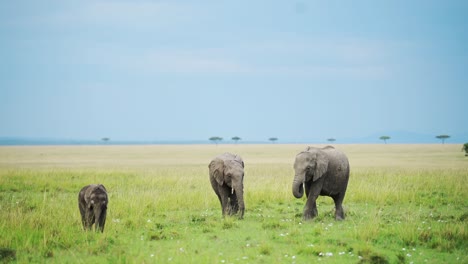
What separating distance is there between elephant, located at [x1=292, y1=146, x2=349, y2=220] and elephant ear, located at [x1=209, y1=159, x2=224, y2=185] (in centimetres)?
277

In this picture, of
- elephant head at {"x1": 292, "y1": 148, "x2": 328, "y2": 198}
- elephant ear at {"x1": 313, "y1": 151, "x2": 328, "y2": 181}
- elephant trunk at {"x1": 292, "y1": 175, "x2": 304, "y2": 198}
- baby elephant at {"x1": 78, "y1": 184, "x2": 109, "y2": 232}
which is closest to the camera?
baby elephant at {"x1": 78, "y1": 184, "x2": 109, "y2": 232}

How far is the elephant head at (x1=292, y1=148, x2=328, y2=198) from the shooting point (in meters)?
16.3

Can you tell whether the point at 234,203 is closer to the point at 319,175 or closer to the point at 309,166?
the point at 309,166

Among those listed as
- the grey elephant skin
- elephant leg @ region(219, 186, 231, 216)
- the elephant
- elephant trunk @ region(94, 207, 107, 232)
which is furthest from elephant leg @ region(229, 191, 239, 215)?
elephant trunk @ region(94, 207, 107, 232)

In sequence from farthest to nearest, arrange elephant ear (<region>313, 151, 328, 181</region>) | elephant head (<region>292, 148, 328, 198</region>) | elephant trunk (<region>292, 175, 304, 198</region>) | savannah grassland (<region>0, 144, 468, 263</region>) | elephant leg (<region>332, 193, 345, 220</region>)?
elephant leg (<region>332, 193, 345, 220</region>) → elephant ear (<region>313, 151, 328, 181</region>) → elephant head (<region>292, 148, 328, 198</region>) → elephant trunk (<region>292, 175, 304, 198</region>) → savannah grassland (<region>0, 144, 468, 263</region>)

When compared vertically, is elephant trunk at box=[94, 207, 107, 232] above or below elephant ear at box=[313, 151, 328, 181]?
below

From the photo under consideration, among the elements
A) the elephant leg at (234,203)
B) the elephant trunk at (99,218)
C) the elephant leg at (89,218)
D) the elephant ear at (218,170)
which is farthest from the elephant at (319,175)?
the elephant leg at (89,218)

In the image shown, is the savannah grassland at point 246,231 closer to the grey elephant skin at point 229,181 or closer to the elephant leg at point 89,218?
the elephant leg at point 89,218

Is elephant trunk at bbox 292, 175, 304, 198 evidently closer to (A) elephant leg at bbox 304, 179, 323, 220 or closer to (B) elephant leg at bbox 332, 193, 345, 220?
(A) elephant leg at bbox 304, 179, 323, 220

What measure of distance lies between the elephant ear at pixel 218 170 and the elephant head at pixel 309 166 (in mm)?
2767

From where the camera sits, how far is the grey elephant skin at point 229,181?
16953 mm

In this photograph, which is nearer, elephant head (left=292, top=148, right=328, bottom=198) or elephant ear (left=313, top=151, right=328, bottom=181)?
elephant head (left=292, top=148, right=328, bottom=198)

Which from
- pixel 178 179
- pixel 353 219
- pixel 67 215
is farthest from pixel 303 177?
pixel 178 179

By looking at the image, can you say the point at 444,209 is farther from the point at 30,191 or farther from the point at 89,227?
the point at 30,191
